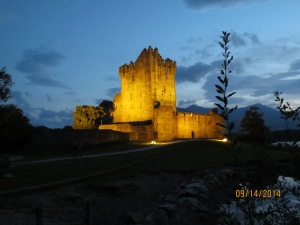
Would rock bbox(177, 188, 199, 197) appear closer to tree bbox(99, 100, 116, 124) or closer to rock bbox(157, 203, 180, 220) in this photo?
rock bbox(157, 203, 180, 220)

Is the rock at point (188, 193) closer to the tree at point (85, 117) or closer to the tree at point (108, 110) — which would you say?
the tree at point (85, 117)

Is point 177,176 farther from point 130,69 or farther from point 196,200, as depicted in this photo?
point 130,69

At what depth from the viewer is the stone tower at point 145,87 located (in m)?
63.3

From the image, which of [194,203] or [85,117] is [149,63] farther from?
[194,203]

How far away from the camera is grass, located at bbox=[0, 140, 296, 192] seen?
15904mm

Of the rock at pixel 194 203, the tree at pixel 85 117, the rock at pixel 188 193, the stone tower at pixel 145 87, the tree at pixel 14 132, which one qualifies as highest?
the stone tower at pixel 145 87

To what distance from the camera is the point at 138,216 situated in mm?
10344

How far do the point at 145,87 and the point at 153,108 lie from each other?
5202 mm

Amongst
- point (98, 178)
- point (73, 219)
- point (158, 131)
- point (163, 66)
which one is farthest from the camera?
point (163, 66)

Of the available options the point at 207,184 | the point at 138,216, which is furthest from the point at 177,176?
the point at 138,216

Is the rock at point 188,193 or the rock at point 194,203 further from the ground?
the rock at point 188,193

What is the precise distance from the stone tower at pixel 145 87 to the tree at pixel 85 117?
21.8ft

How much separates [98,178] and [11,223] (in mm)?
8374

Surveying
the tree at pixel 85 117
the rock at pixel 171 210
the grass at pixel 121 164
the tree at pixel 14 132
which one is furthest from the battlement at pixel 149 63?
the rock at pixel 171 210
